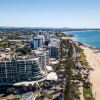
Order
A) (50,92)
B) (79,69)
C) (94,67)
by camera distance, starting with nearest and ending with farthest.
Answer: (50,92), (79,69), (94,67)

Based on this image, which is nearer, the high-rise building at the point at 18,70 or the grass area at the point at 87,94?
→ the grass area at the point at 87,94

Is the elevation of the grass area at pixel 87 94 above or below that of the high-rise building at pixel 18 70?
below

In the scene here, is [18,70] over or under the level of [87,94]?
over

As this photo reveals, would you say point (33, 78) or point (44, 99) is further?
point (33, 78)

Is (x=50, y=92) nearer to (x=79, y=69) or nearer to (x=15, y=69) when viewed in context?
(x=15, y=69)

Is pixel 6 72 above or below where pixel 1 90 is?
above

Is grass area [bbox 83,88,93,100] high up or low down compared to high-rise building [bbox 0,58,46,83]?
down

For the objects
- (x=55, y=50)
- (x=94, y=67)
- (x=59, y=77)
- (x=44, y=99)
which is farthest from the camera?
(x=55, y=50)

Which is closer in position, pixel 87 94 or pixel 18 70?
pixel 87 94

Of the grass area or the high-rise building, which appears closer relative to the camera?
the grass area

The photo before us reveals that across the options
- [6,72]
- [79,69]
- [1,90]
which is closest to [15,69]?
[6,72]
